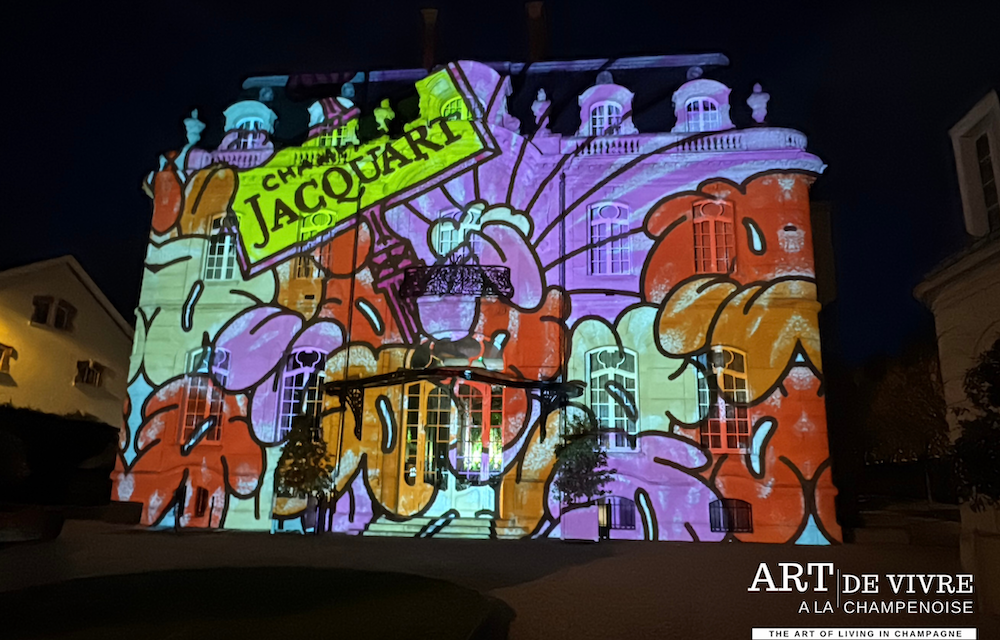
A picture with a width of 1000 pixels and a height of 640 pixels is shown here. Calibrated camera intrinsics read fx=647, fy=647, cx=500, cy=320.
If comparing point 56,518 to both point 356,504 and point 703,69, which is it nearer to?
point 356,504

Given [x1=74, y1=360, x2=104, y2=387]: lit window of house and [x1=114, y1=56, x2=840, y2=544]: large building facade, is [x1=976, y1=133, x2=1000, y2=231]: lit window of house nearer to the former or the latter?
[x1=114, y1=56, x2=840, y2=544]: large building facade

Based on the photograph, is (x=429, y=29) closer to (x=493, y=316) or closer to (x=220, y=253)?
(x=220, y=253)

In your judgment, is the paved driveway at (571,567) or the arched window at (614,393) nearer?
the paved driveway at (571,567)

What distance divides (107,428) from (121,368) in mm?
2774

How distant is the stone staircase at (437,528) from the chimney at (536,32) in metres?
12.6

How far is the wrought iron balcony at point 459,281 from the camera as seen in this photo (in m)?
Result: 15.3

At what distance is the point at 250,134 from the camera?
18.2m

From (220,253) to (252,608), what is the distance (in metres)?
13.6

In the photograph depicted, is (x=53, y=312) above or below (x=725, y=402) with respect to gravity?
above

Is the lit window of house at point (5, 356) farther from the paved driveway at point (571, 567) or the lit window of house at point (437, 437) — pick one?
the lit window of house at point (437, 437)

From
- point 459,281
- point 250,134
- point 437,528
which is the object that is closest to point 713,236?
point 459,281

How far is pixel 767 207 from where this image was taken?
50.6 feet

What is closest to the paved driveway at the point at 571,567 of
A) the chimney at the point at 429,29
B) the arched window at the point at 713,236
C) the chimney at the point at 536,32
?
the arched window at the point at 713,236

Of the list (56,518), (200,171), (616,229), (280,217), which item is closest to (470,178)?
(616,229)
